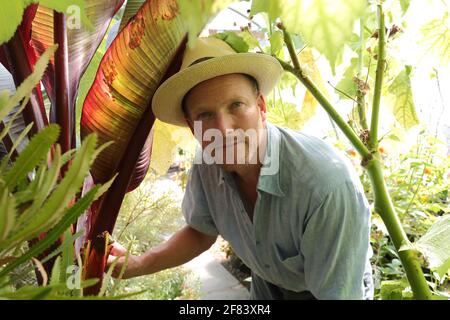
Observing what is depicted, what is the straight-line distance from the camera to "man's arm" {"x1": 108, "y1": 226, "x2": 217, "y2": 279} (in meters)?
Answer: 0.77

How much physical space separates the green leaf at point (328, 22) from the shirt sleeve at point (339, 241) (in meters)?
0.45

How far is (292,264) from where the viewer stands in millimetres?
703

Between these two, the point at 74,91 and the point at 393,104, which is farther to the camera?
the point at 393,104

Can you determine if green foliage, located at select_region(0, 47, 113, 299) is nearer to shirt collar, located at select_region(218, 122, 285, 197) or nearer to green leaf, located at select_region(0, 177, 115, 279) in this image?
green leaf, located at select_region(0, 177, 115, 279)

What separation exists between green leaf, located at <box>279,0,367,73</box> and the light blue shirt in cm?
45

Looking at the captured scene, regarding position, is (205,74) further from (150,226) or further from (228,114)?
(150,226)

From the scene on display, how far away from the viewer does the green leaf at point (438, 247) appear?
447 mm

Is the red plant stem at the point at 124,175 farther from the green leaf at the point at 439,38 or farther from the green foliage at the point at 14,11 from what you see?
the green leaf at the point at 439,38

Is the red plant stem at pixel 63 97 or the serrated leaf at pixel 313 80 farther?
the serrated leaf at pixel 313 80

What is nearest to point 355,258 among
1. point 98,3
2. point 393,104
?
point 393,104

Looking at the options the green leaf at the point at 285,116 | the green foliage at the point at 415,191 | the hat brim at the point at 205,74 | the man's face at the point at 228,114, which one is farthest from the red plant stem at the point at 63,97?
the green foliage at the point at 415,191
